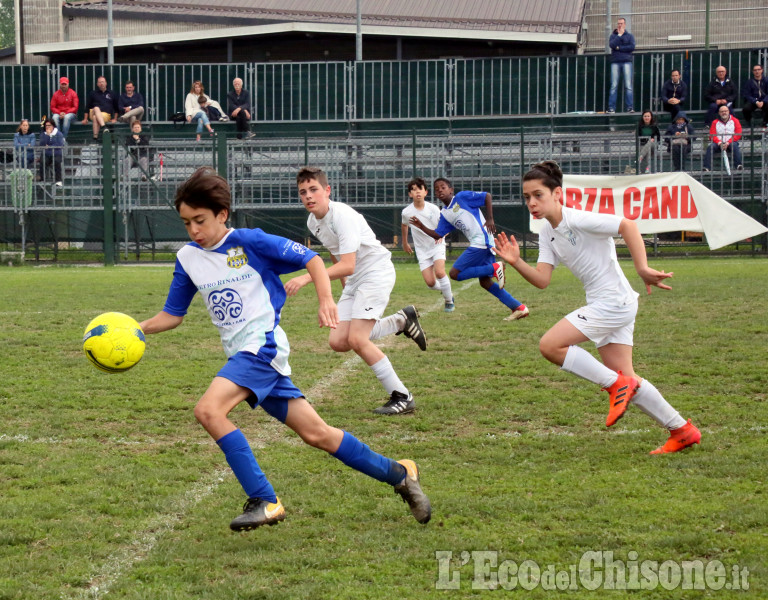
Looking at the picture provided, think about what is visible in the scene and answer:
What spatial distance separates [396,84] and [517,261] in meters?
21.1

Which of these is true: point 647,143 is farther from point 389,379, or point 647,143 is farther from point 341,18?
point 341,18

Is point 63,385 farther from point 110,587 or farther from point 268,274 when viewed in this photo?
point 110,587

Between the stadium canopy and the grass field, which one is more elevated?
the stadium canopy

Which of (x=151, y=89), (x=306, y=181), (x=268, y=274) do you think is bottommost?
(x=268, y=274)

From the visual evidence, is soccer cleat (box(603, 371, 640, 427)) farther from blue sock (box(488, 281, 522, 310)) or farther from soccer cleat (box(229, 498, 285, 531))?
blue sock (box(488, 281, 522, 310))

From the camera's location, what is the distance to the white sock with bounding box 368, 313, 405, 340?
8055 millimetres

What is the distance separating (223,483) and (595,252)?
2.57 meters

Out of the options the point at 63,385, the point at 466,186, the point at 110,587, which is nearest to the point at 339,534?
the point at 110,587

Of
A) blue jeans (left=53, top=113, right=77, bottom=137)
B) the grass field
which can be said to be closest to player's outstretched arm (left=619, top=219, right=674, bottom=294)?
the grass field

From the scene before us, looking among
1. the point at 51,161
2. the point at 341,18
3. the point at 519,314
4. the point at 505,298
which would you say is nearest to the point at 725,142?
the point at 505,298

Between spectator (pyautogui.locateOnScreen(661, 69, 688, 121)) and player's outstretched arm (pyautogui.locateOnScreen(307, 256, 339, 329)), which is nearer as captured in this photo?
player's outstretched arm (pyautogui.locateOnScreen(307, 256, 339, 329))

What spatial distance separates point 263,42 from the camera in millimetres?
34344

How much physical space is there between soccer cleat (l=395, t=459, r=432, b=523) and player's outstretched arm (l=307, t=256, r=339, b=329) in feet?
2.50

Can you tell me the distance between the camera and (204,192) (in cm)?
Answer: 427
